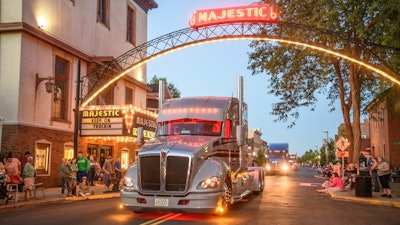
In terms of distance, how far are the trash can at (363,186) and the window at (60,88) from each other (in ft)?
52.6

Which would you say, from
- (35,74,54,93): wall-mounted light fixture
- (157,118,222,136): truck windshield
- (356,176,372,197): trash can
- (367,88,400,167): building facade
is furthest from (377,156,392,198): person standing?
(35,74,54,93): wall-mounted light fixture

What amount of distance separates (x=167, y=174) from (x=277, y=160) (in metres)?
42.2

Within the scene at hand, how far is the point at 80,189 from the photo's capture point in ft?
65.6

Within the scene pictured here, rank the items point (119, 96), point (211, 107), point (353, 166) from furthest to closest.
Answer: point (119, 96) < point (353, 166) < point (211, 107)

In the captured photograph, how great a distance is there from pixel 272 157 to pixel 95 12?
29.9 meters

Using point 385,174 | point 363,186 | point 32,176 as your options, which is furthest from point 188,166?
point 385,174

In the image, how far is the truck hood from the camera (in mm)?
11172

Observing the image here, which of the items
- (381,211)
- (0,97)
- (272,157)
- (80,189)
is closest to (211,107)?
(381,211)

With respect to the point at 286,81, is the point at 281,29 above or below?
above

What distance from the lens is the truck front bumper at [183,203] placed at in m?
10.5

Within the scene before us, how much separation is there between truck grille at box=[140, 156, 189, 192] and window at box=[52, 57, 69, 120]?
1490 cm

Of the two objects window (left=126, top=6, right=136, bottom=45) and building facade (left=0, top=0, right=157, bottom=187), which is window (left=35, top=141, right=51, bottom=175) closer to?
building facade (left=0, top=0, right=157, bottom=187)

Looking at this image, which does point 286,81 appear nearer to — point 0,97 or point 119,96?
point 119,96

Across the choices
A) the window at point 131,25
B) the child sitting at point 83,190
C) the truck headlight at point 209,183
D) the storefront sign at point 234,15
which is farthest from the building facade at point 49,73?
the truck headlight at point 209,183
